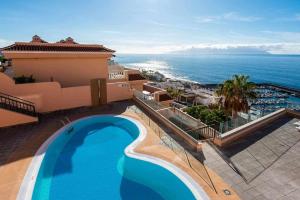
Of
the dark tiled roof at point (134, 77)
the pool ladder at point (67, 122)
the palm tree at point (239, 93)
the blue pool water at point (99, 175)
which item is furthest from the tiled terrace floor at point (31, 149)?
the palm tree at point (239, 93)

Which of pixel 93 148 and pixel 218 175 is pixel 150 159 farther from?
pixel 93 148

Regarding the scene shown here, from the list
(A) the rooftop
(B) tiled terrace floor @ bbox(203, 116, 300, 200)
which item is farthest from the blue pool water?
(A) the rooftop

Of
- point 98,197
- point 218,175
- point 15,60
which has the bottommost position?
point 98,197

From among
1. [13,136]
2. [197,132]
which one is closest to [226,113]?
[197,132]

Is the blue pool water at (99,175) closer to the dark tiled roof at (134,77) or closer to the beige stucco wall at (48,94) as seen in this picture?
the beige stucco wall at (48,94)

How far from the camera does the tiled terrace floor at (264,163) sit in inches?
313

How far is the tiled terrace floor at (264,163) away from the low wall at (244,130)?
1.28 feet

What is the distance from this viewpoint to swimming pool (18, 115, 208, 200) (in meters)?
8.40

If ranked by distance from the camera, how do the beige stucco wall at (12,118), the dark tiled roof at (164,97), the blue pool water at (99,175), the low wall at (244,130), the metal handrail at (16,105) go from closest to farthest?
the blue pool water at (99,175), the low wall at (244,130), the beige stucco wall at (12,118), the metal handrail at (16,105), the dark tiled roof at (164,97)

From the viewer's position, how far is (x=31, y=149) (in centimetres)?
1116

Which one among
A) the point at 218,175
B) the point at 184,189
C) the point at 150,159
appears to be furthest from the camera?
the point at 150,159

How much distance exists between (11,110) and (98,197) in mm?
10292

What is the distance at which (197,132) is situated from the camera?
46.4ft

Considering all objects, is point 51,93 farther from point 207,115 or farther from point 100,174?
point 207,115
